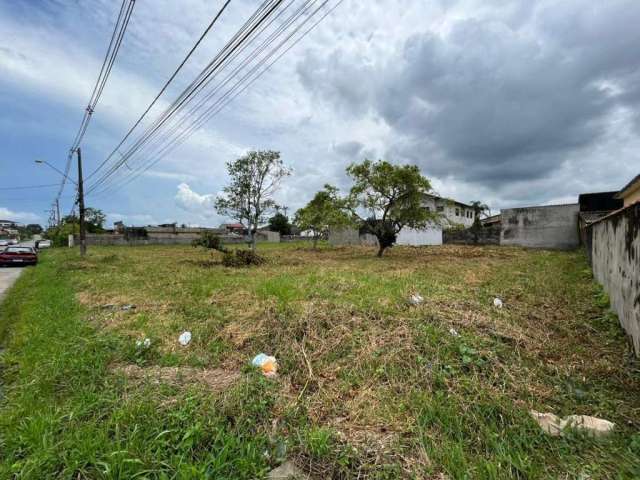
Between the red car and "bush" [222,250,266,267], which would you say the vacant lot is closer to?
"bush" [222,250,266,267]

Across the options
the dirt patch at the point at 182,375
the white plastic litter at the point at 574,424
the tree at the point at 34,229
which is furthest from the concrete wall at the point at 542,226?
the tree at the point at 34,229

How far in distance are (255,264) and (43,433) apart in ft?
33.5

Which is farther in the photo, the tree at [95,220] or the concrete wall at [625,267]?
the tree at [95,220]

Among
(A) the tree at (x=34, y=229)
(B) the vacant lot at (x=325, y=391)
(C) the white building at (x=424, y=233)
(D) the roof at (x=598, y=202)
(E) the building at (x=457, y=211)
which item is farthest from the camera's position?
(A) the tree at (x=34, y=229)

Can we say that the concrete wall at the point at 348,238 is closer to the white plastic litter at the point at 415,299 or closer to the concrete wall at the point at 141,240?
the concrete wall at the point at 141,240

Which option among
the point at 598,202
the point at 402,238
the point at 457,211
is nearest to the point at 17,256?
the point at 402,238

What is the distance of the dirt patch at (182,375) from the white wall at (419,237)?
824 inches

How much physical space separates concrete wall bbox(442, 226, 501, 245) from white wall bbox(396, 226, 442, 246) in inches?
28.4

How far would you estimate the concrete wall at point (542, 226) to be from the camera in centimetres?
1711

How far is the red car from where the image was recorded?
14398 millimetres

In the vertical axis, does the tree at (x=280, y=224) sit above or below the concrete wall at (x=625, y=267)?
above

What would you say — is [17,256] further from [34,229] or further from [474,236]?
[34,229]

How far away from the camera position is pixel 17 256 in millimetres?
14594

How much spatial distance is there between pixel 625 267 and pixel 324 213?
13.6 m
